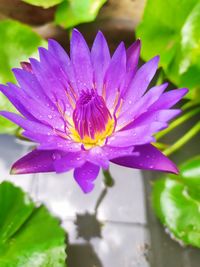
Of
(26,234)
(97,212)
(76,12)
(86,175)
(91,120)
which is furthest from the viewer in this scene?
(76,12)

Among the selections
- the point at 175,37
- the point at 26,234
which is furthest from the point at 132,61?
the point at 26,234

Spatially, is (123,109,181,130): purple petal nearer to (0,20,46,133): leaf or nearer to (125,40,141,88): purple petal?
(125,40,141,88): purple petal

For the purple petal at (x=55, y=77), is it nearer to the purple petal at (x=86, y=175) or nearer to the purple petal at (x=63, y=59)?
the purple petal at (x=63, y=59)

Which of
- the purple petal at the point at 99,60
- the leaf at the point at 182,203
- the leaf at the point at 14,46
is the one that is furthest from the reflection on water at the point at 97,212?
the purple petal at the point at 99,60

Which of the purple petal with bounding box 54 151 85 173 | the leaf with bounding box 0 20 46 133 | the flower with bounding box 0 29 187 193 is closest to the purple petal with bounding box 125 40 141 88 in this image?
the flower with bounding box 0 29 187 193

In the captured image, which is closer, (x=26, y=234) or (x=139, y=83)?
(x=139, y=83)

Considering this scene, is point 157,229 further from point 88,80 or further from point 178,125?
point 88,80

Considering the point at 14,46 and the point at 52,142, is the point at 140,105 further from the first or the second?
the point at 14,46

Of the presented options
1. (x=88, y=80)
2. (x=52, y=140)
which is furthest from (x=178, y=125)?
(x=52, y=140)
